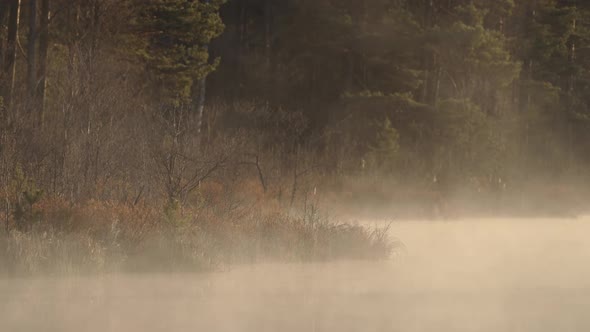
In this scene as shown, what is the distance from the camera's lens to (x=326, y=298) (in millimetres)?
13203

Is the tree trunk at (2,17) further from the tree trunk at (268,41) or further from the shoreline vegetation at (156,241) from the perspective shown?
the shoreline vegetation at (156,241)

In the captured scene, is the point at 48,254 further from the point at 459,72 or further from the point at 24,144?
the point at 459,72

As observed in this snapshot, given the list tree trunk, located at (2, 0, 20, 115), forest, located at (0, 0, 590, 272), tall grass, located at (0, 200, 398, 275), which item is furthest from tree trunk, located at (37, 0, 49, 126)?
tall grass, located at (0, 200, 398, 275)

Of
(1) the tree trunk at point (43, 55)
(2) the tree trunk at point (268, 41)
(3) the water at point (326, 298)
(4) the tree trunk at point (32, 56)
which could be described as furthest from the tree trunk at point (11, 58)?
(2) the tree trunk at point (268, 41)

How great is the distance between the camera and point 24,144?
727 inches

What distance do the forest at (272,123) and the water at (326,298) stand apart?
670 mm

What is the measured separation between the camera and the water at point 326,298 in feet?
37.2

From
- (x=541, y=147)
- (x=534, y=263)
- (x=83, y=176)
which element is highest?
(x=83, y=176)

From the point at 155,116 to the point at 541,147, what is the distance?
2411 cm

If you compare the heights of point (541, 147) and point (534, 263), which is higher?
point (534, 263)

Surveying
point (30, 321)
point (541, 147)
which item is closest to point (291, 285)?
point (30, 321)

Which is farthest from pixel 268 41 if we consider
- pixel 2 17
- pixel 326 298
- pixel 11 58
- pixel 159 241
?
pixel 326 298

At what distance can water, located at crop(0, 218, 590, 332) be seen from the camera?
1135 cm

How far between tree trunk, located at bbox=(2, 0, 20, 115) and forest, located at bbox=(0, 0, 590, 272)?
7cm
